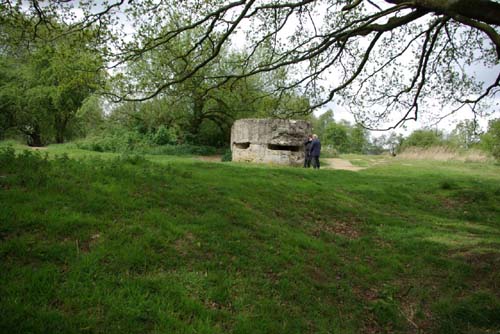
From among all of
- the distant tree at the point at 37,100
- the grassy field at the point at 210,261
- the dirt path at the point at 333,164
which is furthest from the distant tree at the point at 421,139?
the grassy field at the point at 210,261

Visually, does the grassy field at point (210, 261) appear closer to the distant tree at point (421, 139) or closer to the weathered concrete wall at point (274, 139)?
the weathered concrete wall at point (274, 139)

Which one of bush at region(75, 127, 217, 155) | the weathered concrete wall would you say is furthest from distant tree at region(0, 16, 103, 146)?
the weathered concrete wall

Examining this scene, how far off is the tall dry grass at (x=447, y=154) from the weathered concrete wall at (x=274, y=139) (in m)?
12.0

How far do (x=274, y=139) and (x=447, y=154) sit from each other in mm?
15653

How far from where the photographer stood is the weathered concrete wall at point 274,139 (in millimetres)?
17281

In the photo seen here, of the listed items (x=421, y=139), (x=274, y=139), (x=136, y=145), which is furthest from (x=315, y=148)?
(x=421, y=139)

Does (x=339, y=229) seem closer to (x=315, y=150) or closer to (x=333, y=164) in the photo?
(x=315, y=150)

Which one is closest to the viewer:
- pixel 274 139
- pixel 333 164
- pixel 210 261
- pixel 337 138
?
pixel 210 261

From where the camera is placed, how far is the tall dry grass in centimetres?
2391

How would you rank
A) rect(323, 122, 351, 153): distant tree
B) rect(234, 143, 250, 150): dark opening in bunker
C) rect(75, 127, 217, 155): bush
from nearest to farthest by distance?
rect(234, 143, 250, 150): dark opening in bunker, rect(75, 127, 217, 155): bush, rect(323, 122, 351, 153): distant tree

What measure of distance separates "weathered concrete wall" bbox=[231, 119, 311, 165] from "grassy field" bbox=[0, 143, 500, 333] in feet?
32.0

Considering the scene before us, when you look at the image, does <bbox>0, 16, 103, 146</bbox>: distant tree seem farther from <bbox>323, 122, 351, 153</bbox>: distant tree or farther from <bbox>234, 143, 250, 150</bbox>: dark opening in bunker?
<bbox>323, 122, 351, 153</bbox>: distant tree

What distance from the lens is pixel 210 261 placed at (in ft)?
13.9

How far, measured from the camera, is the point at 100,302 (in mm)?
3074
